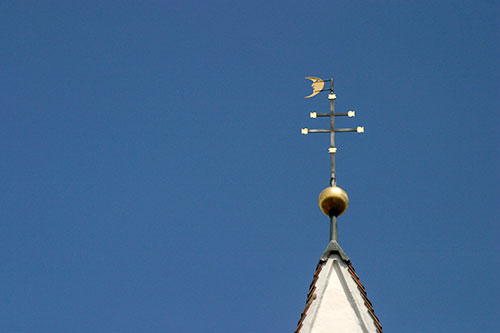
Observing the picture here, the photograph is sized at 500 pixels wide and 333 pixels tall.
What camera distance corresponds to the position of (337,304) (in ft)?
45.3

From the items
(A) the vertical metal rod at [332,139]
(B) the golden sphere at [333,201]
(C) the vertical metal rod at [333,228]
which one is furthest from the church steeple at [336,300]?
(A) the vertical metal rod at [332,139]

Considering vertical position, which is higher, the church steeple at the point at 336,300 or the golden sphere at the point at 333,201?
the golden sphere at the point at 333,201

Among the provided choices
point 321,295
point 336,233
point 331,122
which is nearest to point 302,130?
point 331,122

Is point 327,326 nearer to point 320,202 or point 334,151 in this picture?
point 320,202

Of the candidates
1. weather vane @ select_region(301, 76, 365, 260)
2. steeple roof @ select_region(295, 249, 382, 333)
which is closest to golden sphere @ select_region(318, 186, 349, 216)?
weather vane @ select_region(301, 76, 365, 260)

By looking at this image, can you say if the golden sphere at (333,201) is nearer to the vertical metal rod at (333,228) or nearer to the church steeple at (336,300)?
the vertical metal rod at (333,228)

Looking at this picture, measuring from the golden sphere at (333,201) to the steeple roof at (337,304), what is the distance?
140 centimetres

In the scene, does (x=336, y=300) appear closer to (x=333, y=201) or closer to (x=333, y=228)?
(x=333, y=228)

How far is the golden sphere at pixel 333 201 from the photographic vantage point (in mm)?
15664

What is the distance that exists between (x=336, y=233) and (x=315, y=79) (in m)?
3.87

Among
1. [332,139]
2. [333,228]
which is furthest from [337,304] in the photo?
[332,139]

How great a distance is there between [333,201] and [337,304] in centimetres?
242

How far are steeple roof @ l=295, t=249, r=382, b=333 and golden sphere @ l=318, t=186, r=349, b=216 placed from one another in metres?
1.40

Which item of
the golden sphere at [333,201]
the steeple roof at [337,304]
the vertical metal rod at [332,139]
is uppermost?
the vertical metal rod at [332,139]
